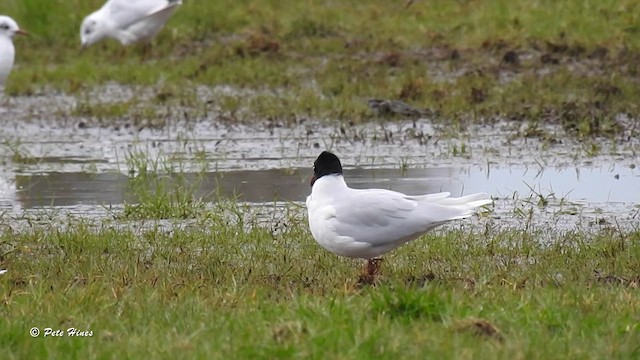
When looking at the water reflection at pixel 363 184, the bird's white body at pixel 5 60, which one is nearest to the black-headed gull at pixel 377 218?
the water reflection at pixel 363 184

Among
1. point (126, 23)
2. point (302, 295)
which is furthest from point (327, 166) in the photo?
point (126, 23)

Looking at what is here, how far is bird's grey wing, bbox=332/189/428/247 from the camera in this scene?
670 cm

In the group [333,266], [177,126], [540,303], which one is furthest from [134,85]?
[540,303]

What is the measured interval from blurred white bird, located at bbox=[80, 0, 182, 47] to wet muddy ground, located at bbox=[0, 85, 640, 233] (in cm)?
375

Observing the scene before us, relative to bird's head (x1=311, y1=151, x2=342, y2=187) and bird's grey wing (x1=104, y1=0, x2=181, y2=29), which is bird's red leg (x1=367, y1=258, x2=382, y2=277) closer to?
bird's head (x1=311, y1=151, x2=342, y2=187)

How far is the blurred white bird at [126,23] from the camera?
1702 centimetres

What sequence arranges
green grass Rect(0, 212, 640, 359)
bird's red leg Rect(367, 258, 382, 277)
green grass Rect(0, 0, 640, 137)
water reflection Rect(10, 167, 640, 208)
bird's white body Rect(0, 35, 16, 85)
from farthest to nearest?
1. bird's white body Rect(0, 35, 16, 85)
2. green grass Rect(0, 0, 640, 137)
3. water reflection Rect(10, 167, 640, 208)
4. bird's red leg Rect(367, 258, 382, 277)
5. green grass Rect(0, 212, 640, 359)

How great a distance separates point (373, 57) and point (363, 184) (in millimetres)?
5624

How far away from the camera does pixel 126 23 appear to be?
17.5 meters

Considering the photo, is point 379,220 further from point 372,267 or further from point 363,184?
point 363,184

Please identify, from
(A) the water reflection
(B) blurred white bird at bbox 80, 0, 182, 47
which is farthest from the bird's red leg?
(B) blurred white bird at bbox 80, 0, 182, 47

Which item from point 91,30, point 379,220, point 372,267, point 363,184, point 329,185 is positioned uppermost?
point 91,30

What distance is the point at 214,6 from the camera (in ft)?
58.6

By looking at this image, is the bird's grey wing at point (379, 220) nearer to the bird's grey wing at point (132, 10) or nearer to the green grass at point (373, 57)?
the green grass at point (373, 57)
